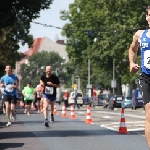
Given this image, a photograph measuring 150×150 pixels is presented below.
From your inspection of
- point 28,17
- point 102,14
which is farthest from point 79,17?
point 28,17

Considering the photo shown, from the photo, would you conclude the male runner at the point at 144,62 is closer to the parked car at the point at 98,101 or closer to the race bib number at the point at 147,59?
the race bib number at the point at 147,59

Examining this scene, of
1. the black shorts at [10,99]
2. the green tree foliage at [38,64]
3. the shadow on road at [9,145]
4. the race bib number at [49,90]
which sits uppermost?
the green tree foliage at [38,64]

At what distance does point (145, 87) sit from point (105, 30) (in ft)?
188

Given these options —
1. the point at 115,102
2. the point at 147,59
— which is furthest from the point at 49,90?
the point at 115,102

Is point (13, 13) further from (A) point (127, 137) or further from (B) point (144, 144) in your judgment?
(B) point (144, 144)

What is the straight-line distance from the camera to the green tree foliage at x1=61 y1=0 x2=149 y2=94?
222ft

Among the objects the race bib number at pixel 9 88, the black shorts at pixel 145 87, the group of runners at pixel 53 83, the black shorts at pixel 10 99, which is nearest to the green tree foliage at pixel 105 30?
the group of runners at pixel 53 83

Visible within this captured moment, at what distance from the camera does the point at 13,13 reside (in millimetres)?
20672

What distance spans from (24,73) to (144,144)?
6705 inches

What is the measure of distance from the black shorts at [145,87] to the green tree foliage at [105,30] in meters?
51.2

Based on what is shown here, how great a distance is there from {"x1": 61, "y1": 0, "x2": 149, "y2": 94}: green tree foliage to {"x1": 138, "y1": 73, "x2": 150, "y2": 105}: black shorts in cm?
5124

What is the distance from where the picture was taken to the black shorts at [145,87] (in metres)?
8.82

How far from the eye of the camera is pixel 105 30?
217 feet

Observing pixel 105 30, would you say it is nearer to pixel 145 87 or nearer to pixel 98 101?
pixel 98 101
